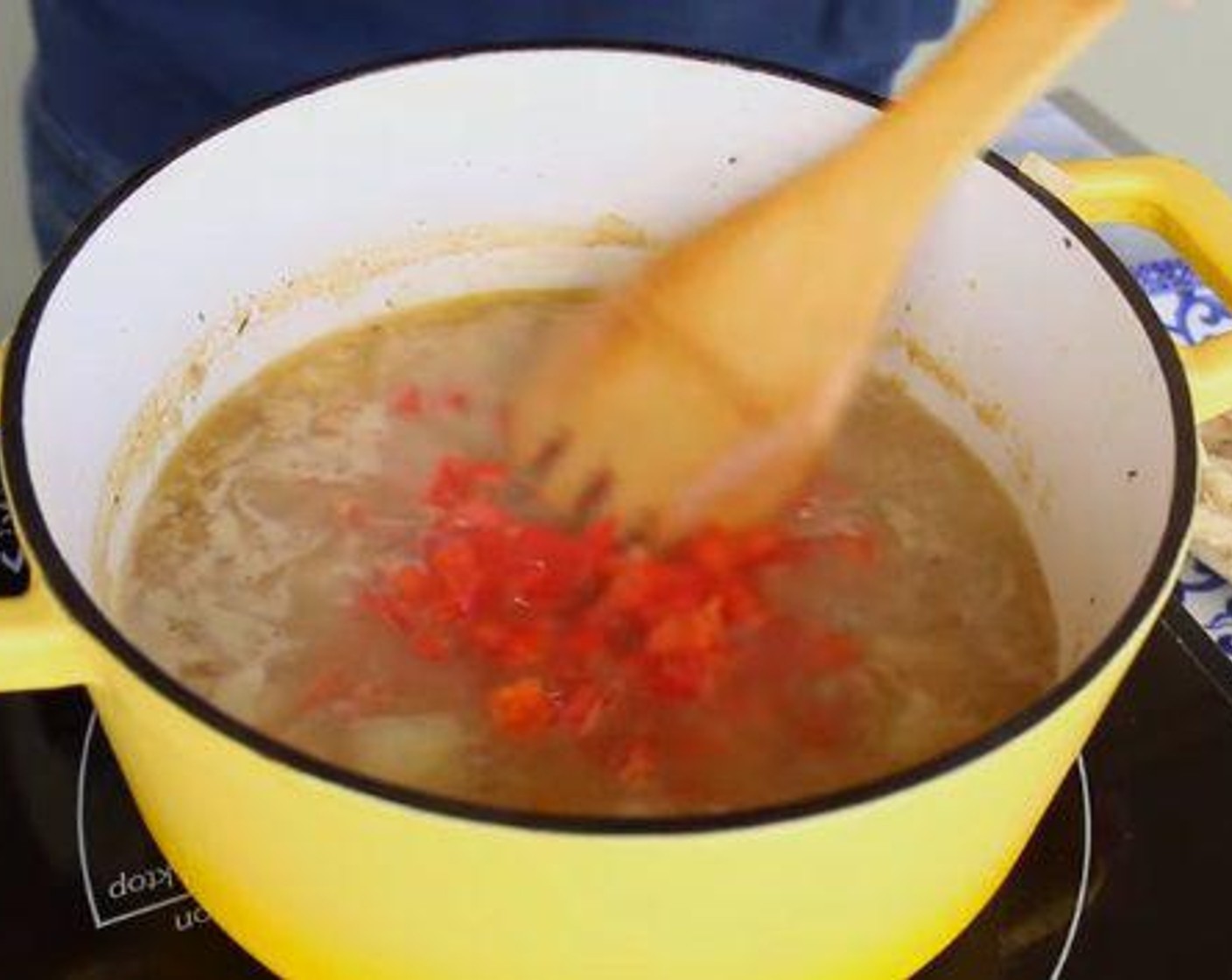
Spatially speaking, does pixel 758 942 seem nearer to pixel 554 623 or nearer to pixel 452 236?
pixel 554 623

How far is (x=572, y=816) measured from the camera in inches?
19.9

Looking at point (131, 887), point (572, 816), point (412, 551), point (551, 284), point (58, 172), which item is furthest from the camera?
point (58, 172)

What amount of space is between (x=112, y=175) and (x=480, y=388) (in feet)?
1.21

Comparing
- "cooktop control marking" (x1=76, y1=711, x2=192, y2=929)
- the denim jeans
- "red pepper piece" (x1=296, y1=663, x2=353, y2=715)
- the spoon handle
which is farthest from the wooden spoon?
the denim jeans

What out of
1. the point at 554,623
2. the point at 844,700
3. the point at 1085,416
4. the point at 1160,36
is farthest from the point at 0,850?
the point at 1160,36

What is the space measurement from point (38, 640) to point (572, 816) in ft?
0.60

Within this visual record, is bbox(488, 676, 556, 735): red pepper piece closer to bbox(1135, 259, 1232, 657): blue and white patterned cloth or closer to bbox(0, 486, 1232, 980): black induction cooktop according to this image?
bbox(0, 486, 1232, 980): black induction cooktop

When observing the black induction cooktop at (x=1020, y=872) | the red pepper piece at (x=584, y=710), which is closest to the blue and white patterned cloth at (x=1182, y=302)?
the black induction cooktop at (x=1020, y=872)

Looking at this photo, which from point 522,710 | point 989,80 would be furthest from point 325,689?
point 989,80

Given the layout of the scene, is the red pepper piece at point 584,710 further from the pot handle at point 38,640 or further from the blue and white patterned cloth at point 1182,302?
the blue and white patterned cloth at point 1182,302

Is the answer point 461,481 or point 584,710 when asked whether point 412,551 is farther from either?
point 584,710

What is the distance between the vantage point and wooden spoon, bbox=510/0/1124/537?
2.34ft

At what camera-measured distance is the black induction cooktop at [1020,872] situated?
69cm

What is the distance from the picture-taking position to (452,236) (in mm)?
927
